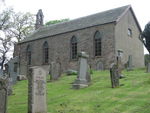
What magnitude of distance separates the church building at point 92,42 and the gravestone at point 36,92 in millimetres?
19021

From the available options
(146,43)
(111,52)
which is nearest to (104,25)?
(111,52)

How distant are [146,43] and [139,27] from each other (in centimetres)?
1241

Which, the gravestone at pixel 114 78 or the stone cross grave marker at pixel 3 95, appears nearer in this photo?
the stone cross grave marker at pixel 3 95

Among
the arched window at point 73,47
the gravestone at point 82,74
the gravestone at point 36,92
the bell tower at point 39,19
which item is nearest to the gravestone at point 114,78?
the gravestone at point 82,74

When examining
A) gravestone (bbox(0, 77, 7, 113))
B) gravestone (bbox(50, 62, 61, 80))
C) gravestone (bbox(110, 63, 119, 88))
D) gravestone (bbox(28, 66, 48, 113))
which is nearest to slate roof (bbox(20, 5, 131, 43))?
gravestone (bbox(50, 62, 61, 80))

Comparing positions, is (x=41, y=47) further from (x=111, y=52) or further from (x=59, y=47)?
(x=111, y=52)

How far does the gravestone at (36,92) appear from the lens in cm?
995

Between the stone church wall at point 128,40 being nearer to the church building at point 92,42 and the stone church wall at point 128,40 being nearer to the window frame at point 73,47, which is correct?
the church building at point 92,42

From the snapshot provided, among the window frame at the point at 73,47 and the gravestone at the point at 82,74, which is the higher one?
the window frame at the point at 73,47

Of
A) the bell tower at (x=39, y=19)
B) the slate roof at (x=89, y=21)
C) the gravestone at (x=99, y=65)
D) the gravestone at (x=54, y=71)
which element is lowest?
the gravestone at (x=54, y=71)

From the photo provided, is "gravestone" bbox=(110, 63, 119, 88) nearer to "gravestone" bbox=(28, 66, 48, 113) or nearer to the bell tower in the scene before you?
"gravestone" bbox=(28, 66, 48, 113)

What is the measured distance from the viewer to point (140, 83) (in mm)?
14750

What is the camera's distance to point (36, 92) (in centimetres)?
1017

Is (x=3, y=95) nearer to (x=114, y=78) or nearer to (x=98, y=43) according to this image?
(x=114, y=78)
